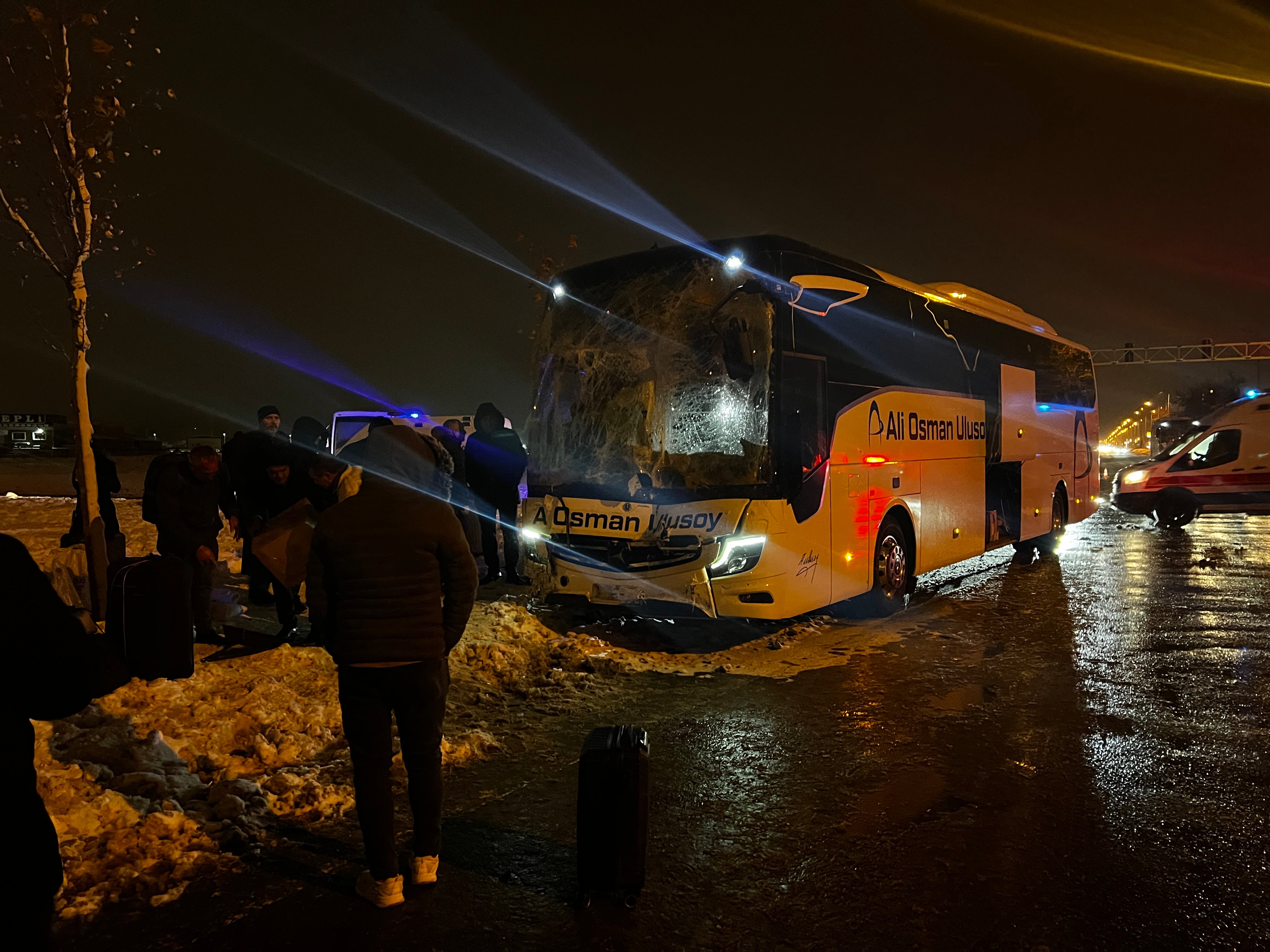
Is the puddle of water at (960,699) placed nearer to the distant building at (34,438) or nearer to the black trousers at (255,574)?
the black trousers at (255,574)

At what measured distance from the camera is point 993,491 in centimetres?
1296

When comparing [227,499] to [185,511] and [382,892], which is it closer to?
[185,511]

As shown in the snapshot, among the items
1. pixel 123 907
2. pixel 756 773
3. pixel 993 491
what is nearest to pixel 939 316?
pixel 993 491

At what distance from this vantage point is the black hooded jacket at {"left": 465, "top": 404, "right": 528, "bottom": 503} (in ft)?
36.7

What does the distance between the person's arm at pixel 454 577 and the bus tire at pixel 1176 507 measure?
20478mm

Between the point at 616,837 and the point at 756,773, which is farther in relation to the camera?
the point at 756,773

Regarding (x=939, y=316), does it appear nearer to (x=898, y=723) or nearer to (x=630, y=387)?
(x=630, y=387)

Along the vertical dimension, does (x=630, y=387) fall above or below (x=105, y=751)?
above

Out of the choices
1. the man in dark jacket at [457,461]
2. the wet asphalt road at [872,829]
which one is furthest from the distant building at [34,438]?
the wet asphalt road at [872,829]

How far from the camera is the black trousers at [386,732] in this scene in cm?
367

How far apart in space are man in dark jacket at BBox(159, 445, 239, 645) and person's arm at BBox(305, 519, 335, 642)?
3934mm

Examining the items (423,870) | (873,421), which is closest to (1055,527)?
(873,421)

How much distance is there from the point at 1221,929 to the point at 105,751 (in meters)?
5.36

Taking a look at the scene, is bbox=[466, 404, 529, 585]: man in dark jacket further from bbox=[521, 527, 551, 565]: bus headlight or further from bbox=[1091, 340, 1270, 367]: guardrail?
bbox=[1091, 340, 1270, 367]: guardrail
